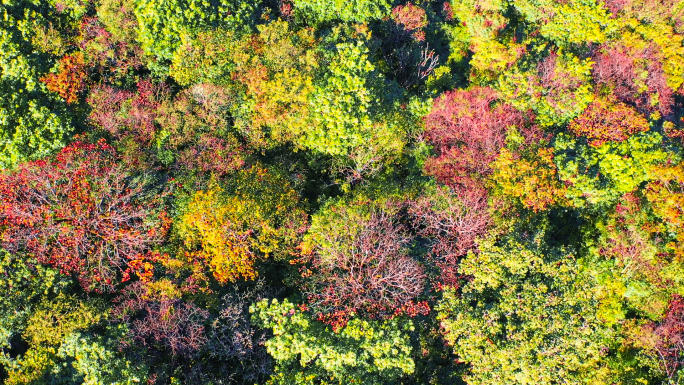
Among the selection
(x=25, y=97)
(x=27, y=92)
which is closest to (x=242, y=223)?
(x=25, y=97)

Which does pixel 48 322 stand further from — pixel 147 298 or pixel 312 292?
pixel 312 292

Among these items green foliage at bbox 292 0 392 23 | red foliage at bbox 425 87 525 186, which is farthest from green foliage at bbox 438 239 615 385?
→ green foliage at bbox 292 0 392 23

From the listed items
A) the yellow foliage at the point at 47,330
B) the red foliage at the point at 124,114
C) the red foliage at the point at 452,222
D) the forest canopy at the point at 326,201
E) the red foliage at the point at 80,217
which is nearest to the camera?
the yellow foliage at the point at 47,330

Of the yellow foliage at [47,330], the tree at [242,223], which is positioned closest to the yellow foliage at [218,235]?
the tree at [242,223]

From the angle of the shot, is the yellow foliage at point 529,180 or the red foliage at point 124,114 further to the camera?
the red foliage at point 124,114

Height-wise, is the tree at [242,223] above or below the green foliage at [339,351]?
above

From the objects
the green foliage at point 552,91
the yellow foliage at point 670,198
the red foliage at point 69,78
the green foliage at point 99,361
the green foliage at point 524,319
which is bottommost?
the green foliage at point 99,361

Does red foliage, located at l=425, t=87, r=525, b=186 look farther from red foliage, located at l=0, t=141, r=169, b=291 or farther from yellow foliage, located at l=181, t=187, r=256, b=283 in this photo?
red foliage, located at l=0, t=141, r=169, b=291

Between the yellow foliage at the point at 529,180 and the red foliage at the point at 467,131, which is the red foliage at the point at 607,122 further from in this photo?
the red foliage at the point at 467,131
